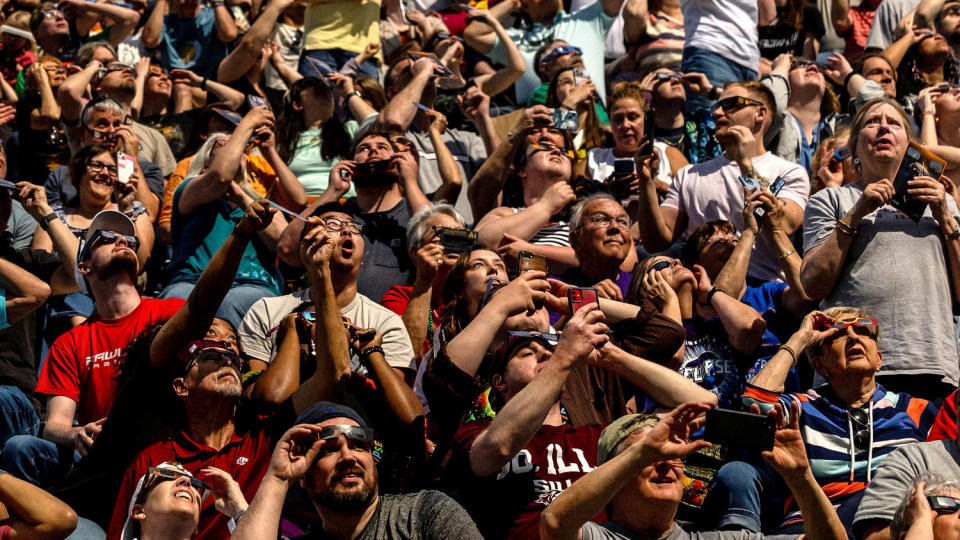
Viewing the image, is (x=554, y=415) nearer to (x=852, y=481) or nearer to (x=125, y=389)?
(x=852, y=481)

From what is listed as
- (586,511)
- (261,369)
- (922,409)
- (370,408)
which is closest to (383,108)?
(261,369)

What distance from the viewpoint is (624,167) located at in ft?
28.3

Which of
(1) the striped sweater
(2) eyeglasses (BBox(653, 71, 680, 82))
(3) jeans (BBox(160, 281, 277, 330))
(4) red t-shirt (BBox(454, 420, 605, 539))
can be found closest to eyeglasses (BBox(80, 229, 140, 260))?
(3) jeans (BBox(160, 281, 277, 330))

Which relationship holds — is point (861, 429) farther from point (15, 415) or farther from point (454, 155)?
point (454, 155)

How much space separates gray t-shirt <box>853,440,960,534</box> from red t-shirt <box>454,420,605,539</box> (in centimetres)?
99

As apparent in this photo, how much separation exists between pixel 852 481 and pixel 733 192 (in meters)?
2.55

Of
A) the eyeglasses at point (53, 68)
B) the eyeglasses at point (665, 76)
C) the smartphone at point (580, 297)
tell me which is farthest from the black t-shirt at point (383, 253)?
the eyeglasses at point (53, 68)

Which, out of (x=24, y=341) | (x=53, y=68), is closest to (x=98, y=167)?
(x=24, y=341)

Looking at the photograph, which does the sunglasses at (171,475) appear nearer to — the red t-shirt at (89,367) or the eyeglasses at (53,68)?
the red t-shirt at (89,367)

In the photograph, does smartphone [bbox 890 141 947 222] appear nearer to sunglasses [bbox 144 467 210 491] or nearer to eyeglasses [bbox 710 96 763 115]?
eyeglasses [bbox 710 96 763 115]

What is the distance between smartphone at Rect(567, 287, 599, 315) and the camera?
5.60m

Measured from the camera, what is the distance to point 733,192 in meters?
8.02

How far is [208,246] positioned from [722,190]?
9.44 feet

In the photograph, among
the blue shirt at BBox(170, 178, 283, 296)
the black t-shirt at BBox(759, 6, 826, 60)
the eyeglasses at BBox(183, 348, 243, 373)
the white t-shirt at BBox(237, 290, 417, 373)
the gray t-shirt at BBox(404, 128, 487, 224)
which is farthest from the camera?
the black t-shirt at BBox(759, 6, 826, 60)
